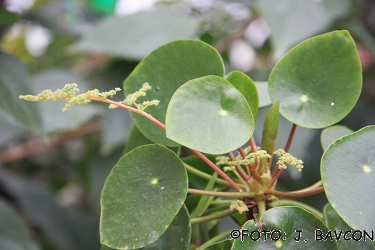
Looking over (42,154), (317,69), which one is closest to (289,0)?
(317,69)

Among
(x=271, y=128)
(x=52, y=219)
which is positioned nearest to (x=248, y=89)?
(x=271, y=128)

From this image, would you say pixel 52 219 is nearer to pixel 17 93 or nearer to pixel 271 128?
pixel 17 93

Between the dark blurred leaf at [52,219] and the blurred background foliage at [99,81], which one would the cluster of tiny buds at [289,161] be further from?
the dark blurred leaf at [52,219]

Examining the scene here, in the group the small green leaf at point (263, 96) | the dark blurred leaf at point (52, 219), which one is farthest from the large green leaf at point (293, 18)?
the dark blurred leaf at point (52, 219)

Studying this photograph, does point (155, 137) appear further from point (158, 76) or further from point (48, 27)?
point (48, 27)

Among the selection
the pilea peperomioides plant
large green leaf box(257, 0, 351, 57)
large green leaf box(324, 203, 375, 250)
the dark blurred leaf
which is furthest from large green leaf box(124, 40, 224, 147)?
the dark blurred leaf

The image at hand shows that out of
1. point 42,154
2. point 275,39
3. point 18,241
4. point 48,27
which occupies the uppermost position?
point 275,39
